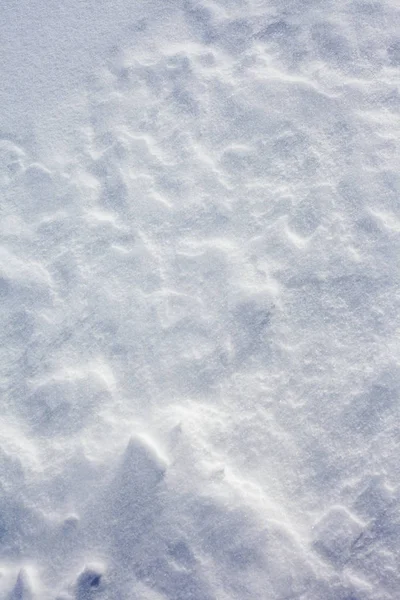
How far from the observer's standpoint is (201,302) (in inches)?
77.4

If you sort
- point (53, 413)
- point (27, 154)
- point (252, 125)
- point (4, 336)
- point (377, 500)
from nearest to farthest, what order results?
point (377, 500) < point (53, 413) < point (4, 336) < point (252, 125) < point (27, 154)

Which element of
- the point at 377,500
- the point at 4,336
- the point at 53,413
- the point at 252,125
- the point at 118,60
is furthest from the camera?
the point at 118,60

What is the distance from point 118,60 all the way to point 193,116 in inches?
28.4

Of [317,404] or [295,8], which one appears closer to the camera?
[317,404]

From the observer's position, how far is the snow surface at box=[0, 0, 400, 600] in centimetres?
155

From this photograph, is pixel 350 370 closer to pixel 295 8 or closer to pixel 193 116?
pixel 193 116

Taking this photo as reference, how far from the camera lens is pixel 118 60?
106 inches

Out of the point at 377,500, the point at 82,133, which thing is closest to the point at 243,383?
the point at 377,500

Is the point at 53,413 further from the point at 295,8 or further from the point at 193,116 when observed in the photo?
the point at 295,8

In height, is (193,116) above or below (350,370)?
above

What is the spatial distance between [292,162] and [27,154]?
1532mm

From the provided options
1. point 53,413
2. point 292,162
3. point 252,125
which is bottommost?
point 53,413

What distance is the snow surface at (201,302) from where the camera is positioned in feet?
5.08

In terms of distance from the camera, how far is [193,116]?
2.43m
